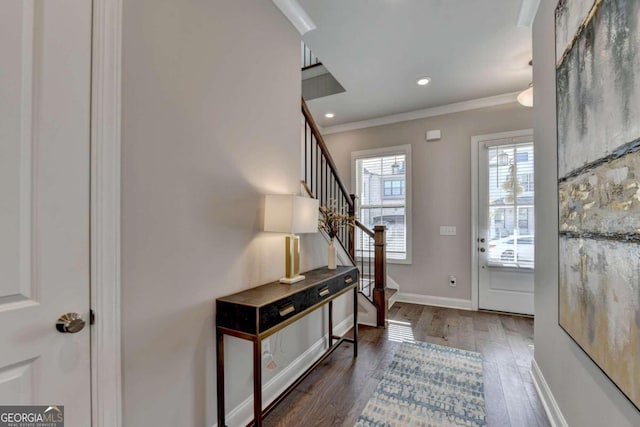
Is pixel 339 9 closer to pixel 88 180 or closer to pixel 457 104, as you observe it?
pixel 88 180

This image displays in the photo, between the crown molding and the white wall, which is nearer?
the white wall

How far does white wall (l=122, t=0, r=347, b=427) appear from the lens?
47.8 inches

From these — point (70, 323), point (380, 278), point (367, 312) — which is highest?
point (70, 323)

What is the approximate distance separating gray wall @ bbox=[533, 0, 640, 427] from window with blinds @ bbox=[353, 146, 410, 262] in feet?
7.60

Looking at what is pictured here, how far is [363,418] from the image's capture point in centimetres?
183

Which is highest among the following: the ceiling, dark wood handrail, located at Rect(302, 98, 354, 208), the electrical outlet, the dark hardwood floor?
the ceiling

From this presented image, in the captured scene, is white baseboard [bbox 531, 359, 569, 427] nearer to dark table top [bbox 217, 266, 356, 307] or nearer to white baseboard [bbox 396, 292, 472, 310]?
dark table top [bbox 217, 266, 356, 307]

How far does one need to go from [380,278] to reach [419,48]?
2.48 meters

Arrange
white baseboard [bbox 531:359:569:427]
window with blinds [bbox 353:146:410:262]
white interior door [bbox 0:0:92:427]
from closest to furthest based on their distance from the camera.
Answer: white interior door [bbox 0:0:92:427], white baseboard [bbox 531:359:569:427], window with blinds [bbox 353:146:410:262]

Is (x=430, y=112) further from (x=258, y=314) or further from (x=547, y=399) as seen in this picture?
(x=258, y=314)

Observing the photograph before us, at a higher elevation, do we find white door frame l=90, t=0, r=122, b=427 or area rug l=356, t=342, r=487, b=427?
white door frame l=90, t=0, r=122, b=427

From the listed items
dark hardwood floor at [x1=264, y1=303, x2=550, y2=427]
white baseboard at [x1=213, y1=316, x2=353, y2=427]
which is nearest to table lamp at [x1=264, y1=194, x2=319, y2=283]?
white baseboard at [x1=213, y1=316, x2=353, y2=427]

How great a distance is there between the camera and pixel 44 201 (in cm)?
96

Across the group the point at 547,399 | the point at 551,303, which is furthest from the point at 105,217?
the point at 547,399
